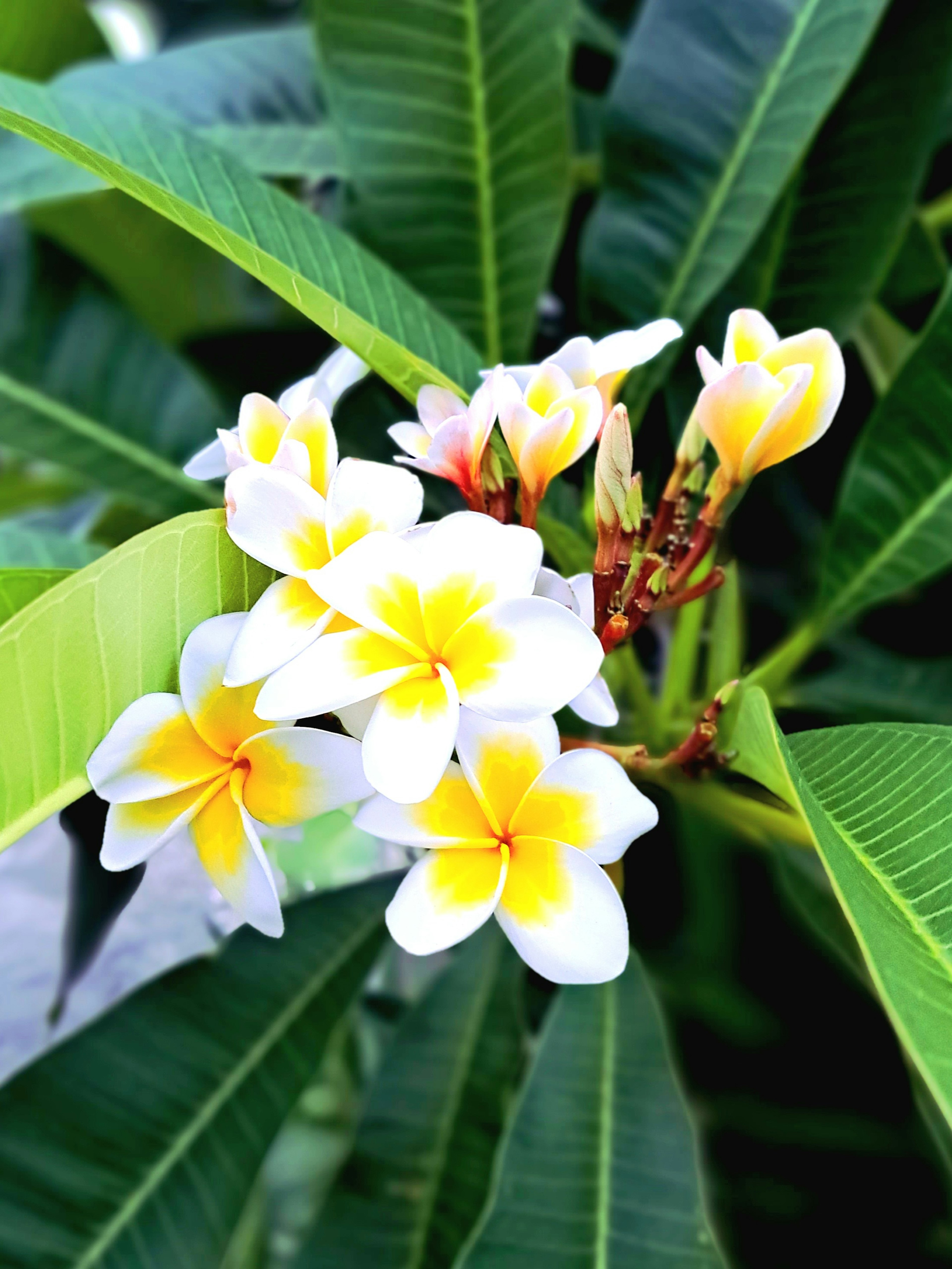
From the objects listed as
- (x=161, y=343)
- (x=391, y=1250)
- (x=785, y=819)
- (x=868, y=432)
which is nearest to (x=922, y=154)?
(x=868, y=432)

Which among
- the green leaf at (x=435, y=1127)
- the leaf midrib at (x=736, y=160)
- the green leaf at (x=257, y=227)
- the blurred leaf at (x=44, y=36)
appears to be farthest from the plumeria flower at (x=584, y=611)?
the blurred leaf at (x=44, y=36)

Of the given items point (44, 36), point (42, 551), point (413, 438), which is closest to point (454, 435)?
point (413, 438)

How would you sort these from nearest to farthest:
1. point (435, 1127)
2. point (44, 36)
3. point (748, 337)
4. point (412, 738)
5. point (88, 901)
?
1. point (412, 738)
2. point (748, 337)
3. point (88, 901)
4. point (435, 1127)
5. point (44, 36)

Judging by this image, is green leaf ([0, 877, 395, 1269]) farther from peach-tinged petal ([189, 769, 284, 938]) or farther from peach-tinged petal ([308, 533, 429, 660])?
peach-tinged petal ([308, 533, 429, 660])

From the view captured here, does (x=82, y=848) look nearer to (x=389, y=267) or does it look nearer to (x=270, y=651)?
(x=270, y=651)

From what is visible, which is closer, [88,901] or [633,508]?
[633,508]

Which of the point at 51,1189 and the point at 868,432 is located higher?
the point at 868,432

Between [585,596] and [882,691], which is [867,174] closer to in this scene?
[882,691]
